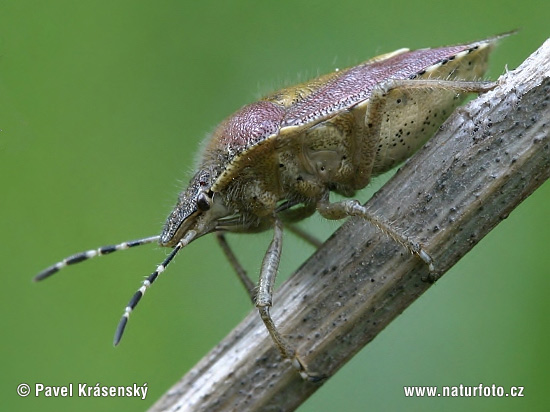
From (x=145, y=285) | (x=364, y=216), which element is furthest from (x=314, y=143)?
(x=145, y=285)

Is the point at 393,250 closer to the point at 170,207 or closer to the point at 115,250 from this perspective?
the point at 115,250

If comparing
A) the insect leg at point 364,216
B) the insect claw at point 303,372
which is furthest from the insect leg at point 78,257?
the insect claw at point 303,372

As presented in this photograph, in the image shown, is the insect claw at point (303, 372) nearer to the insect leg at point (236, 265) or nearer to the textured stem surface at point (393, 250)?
the textured stem surface at point (393, 250)

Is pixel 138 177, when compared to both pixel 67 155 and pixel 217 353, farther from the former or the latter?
pixel 217 353

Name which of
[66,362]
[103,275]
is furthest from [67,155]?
[66,362]

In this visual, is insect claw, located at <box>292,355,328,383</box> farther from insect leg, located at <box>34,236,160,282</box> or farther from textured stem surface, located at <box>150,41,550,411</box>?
insect leg, located at <box>34,236,160,282</box>

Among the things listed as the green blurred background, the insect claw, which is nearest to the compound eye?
the green blurred background
